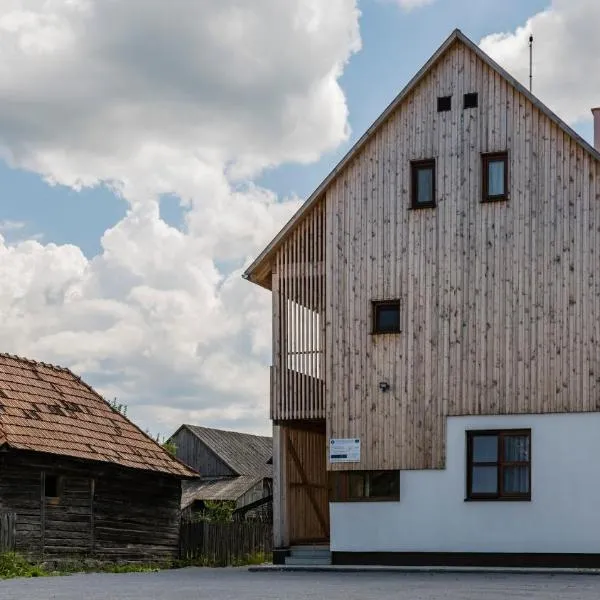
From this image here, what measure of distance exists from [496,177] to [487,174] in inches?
8.4

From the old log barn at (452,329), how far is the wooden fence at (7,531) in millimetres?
6289

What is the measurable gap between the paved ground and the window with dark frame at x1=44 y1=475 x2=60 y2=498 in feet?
22.9

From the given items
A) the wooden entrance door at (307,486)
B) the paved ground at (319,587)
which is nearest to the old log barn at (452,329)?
the wooden entrance door at (307,486)

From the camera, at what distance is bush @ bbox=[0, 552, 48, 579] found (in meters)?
28.5

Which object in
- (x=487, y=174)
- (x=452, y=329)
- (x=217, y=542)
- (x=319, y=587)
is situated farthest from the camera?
(x=217, y=542)

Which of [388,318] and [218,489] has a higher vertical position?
[388,318]

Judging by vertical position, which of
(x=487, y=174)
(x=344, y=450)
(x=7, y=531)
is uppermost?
(x=487, y=174)

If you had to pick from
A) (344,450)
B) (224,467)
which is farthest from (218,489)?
(344,450)

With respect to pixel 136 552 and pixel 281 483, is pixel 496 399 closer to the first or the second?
pixel 281 483

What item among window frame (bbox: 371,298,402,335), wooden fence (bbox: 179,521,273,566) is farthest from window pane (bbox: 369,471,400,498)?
wooden fence (bbox: 179,521,273,566)

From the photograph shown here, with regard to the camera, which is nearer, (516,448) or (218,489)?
(516,448)

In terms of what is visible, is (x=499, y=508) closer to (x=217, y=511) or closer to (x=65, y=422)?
(x=65, y=422)

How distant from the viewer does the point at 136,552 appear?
35438 millimetres

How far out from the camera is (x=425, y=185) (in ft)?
94.0
